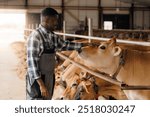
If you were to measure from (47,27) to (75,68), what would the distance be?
140 cm

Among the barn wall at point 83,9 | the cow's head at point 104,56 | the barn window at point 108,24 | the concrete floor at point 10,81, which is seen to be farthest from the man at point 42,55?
the barn window at point 108,24

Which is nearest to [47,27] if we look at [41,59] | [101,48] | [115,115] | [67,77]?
[41,59]

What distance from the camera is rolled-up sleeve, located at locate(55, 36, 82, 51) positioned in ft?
9.20

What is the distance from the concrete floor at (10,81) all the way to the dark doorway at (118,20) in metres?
7.47

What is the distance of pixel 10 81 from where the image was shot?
5.41 metres

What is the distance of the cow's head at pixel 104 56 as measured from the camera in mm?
2834

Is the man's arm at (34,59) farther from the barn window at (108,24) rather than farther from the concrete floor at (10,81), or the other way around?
the barn window at (108,24)

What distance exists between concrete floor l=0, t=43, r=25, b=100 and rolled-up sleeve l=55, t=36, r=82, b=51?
1591 mm

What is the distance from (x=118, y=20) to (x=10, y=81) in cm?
954

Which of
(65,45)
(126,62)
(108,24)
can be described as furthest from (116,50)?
(108,24)

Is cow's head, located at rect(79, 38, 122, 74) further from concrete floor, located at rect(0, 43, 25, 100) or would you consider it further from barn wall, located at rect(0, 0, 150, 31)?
barn wall, located at rect(0, 0, 150, 31)

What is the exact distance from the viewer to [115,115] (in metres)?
2.64

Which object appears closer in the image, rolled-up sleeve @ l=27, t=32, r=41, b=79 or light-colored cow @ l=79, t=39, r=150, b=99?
rolled-up sleeve @ l=27, t=32, r=41, b=79

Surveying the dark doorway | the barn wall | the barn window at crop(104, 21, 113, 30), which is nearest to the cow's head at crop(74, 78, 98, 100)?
the barn wall
